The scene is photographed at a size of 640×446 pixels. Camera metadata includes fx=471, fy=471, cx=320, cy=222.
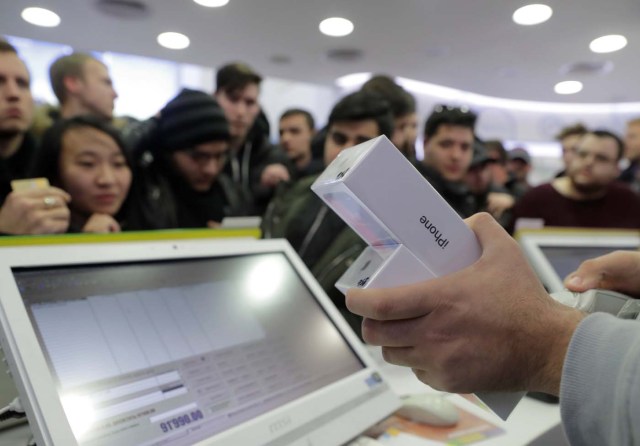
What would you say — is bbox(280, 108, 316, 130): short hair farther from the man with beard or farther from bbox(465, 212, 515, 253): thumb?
bbox(465, 212, 515, 253): thumb

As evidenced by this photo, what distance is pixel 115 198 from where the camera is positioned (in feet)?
3.34

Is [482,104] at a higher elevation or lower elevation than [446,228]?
higher

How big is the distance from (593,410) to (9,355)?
1.63 feet

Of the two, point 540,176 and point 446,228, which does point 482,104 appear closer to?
point 446,228

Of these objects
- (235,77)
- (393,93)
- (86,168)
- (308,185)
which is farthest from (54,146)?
(393,93)

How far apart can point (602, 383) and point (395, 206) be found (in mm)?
199

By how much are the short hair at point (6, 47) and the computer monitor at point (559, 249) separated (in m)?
1.20

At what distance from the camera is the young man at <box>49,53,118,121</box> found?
0.99 meters

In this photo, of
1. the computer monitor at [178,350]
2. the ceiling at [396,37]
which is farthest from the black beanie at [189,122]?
the computer monitor at [178,350]

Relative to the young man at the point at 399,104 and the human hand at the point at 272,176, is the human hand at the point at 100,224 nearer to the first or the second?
the human hand at the point at 272,176

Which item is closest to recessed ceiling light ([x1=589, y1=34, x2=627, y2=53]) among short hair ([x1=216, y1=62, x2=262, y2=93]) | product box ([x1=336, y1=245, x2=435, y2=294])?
short hair ([x1=216, y1=62, x2=262, y2=93])

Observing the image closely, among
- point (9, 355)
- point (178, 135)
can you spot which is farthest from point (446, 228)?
point (178, 135)

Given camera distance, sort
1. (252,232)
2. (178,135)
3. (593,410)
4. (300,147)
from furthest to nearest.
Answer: (300,147), (178,135), (252,232), (593,410)

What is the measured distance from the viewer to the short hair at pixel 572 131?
2.08 metres
